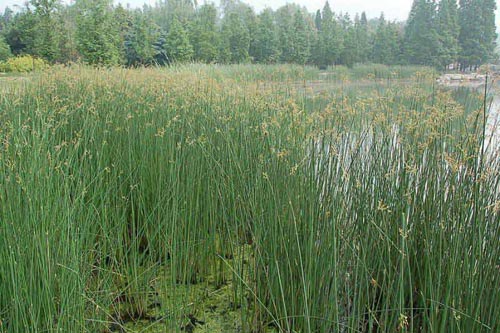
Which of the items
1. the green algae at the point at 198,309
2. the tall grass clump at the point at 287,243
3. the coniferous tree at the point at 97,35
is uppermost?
the coniferous tree at the point at 97,35

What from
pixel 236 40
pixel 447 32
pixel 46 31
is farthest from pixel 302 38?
pixel 46 31

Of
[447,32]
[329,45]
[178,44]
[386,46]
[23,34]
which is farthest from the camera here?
[386,46]

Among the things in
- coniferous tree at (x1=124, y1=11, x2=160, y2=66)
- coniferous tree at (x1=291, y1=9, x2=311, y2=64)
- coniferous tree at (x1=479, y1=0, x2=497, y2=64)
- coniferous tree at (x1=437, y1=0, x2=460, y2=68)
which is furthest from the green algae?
coniferous tree at (x1=479, y1=0, x2=497, y2=64)

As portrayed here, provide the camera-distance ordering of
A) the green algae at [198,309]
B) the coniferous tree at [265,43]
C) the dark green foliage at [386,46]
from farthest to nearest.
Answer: the dark green foliage at [386,46]
the coniferous tree at [265,43]
the green algae at [198,309]

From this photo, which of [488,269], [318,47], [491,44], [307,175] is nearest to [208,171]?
[307,175]

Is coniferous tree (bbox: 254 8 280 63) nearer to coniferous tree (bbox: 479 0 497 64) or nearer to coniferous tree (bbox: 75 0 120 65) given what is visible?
coniferous tree (bbox: 75 0 120 65)

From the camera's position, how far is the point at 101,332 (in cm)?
188

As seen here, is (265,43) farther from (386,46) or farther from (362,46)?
(386,46)

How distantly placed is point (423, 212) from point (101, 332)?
1.48m

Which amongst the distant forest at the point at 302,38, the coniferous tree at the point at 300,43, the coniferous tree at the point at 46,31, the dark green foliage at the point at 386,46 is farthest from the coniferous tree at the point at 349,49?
the coniferous tree at the point at 46,31

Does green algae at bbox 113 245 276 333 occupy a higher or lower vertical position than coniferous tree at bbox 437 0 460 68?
lower

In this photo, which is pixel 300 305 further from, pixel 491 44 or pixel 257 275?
pixel 491 44

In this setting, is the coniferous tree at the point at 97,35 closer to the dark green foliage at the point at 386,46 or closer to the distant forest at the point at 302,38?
the distant forest at the point at 302,38

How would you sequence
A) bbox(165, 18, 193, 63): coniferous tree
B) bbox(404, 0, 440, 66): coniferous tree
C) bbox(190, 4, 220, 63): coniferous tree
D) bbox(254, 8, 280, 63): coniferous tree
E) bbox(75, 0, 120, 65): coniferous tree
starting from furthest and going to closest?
bbox(404, 0, 440, 66): coniferous tree < bbox(254, 8, 280, 63): coniferous tree < bbox(190, 4, 220, 63): coniferous tree < bbox(165, 18, 193, 63): coniferous tree < bbox(75, 0, 120, 65): coniferous tree
